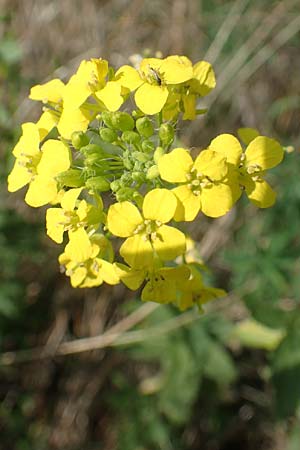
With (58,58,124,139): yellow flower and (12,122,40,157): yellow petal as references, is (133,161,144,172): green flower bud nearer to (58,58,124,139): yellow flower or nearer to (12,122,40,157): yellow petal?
(58,58,124,139): yellow flower

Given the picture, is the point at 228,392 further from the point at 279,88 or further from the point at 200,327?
the point at 279,88

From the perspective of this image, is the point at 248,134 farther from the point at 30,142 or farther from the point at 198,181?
the point at 30,142

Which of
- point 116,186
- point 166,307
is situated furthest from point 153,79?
point 166,307

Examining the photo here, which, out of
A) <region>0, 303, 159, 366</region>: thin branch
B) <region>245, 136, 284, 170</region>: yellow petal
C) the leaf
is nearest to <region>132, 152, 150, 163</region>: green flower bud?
<region>245, 136, 284, 170</region>: yellow petal

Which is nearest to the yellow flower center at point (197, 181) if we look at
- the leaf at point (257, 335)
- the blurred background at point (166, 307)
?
the blurred background at point (166, 307)

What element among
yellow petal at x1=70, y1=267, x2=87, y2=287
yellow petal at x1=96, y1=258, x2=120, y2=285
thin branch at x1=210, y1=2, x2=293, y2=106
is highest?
yellow petal at x1=96, y1=258, x2=120, y2=285
